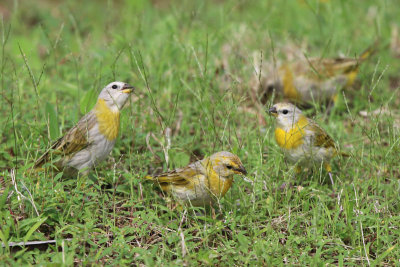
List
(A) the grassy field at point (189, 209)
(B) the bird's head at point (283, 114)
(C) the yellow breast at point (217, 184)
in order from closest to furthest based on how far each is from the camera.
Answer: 1. (A) the grassy field at point (189, 209)
2. (C) the yellow breast at point (217, 184)
3. (B) the bird's head at point (283, 114)

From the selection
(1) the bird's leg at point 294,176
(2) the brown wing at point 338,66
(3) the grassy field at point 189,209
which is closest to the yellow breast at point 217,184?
(3) the grassy field at point 189,209

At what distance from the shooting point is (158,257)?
3725 millimetres

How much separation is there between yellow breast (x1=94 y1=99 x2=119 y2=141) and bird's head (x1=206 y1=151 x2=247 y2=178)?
103cm

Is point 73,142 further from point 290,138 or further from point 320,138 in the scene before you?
point 320,138

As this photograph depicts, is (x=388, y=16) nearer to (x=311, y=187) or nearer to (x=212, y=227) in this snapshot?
(x=311, y=187)

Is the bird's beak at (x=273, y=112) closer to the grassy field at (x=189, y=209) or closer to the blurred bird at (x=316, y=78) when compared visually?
the grassy field at (x=189, y=209)

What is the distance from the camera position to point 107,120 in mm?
4863

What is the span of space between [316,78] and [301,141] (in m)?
2.22

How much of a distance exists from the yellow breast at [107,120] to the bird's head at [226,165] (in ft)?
3.39

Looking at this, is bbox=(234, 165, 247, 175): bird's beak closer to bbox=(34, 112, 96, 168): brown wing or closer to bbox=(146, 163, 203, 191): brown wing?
bbox=(146, 163, 203, 191): brown wing

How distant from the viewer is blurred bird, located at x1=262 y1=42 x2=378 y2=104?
6988 millimetres

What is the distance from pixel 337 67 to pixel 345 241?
11.3 feet

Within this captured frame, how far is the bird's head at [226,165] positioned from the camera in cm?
433

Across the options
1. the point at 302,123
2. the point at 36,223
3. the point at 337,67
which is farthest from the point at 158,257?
the point at 337,67
